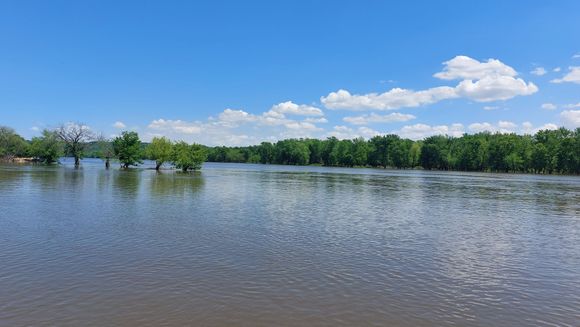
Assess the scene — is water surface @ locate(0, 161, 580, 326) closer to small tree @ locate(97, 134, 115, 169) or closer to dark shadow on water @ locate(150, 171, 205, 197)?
dark shadow on water @ locate(150, 171, 205, 197)

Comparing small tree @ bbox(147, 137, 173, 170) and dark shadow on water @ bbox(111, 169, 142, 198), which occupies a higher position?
small tree @ bbox(147, 137, 173, 170)

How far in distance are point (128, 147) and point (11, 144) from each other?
58910 millimetres

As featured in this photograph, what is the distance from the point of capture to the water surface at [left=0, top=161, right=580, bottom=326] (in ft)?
37.6

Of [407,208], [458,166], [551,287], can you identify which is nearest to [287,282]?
[551,287]

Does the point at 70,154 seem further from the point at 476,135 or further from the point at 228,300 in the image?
the point at 476,135

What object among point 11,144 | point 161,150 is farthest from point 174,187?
point 11,144

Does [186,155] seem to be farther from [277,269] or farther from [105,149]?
[277,269]

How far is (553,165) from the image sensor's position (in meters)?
150

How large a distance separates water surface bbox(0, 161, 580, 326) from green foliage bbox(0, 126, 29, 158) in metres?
127

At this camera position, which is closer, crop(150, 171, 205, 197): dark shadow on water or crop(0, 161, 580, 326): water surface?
crop(0, 161, 580, 326): water surface

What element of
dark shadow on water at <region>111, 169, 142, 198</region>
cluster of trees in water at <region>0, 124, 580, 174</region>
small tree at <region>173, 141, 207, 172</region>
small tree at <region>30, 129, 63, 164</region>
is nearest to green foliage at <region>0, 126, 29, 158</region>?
cluster of trees in water at <region>0, 124, 580, 174</region>

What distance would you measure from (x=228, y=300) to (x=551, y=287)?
37.9 feet

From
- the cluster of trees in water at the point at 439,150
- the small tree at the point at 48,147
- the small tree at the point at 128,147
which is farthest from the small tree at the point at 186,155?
the small tree at the point at 48,147

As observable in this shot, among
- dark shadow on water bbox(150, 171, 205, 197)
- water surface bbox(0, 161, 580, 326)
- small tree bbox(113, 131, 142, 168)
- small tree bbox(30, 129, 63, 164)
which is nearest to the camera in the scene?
water surface bbox(0, 161, 580, 326)
